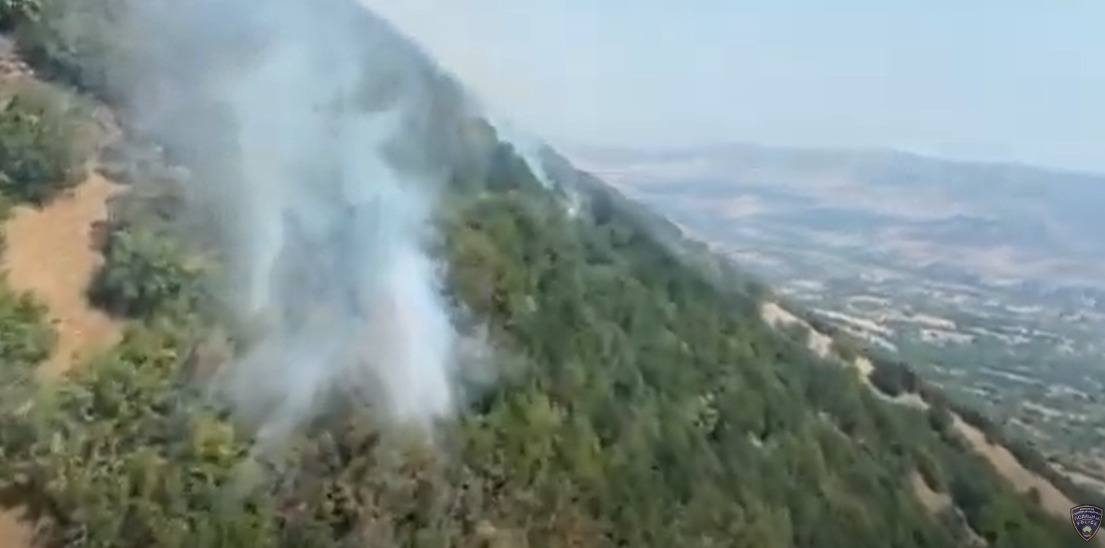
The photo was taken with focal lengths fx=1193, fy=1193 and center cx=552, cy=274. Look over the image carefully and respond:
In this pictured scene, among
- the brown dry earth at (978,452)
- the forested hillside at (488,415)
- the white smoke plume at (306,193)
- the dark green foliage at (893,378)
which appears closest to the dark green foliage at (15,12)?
the forested hillside at (488,415)

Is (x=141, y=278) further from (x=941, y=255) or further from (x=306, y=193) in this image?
(x=941, y=255)

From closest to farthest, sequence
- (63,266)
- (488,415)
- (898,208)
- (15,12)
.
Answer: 1. (63,266)
2. (488,415)
3. (15,12)
4. (898,208)

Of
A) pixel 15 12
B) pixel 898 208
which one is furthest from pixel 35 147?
pixel 898 208

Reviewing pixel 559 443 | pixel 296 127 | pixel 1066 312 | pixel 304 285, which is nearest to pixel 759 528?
pixel 559 443

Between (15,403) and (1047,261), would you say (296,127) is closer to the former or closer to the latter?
(15,403)

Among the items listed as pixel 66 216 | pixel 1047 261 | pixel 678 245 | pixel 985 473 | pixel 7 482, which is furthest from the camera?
pixel 1047 261

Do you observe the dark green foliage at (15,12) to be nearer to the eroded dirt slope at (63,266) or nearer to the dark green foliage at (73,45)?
the dark green foliage at (73,45)
